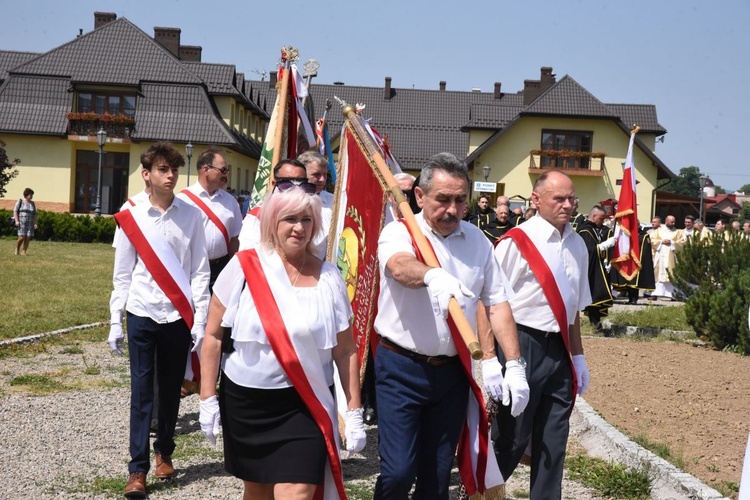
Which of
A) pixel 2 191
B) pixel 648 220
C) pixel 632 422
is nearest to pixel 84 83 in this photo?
pixel 2 191

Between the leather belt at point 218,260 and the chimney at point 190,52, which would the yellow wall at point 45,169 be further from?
the leather belt at point 218,260

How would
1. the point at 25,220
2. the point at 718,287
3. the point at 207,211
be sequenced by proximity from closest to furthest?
the point at 207,211 < the point at 718,287 < the point at 25,220

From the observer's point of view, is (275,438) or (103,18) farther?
(103,18)

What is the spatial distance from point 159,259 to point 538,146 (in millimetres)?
48045

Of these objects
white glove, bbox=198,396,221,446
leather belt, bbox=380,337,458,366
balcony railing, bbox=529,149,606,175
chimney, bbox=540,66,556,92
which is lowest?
white glove, bbox=198,396,221,446

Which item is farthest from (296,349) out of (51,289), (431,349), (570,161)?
(570,161)

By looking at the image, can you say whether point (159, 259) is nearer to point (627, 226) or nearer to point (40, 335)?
point (40, 335)

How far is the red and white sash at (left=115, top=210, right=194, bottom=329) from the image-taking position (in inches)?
237

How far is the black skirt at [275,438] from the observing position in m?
3.99

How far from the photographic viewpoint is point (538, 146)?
2073 inches

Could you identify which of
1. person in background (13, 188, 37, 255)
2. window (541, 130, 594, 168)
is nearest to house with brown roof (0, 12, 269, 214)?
window (541, 130, 594, 168)

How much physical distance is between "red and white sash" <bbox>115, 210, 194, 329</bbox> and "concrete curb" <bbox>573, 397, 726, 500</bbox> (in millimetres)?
3068

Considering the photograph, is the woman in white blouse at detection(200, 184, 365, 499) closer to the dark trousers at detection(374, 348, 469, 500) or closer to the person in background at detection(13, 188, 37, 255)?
the dark trousers at detection(374, 348, 469, 500)

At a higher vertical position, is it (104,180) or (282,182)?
(104,180)
